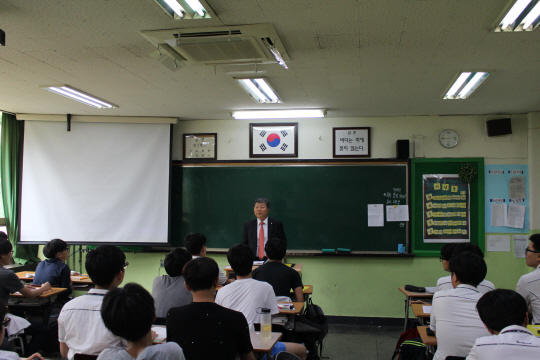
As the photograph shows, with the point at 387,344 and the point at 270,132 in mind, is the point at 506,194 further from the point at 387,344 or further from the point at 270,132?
the point at 270,132

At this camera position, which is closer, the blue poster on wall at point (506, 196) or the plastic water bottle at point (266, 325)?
the plastic water bottle at point (266, 325)

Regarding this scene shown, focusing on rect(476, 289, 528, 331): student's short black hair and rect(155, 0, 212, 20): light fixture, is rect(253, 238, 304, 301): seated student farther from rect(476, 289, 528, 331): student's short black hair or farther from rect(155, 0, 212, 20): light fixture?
rect(155, 0, 212, 20): light fixture

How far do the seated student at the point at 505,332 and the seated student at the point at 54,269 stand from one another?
3882mm

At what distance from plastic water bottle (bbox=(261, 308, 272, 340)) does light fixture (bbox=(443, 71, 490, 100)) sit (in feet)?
9.18

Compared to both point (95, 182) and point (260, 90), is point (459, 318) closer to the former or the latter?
point (260, 90)

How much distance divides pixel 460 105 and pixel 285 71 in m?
2.54

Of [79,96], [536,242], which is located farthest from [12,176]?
[536,242]

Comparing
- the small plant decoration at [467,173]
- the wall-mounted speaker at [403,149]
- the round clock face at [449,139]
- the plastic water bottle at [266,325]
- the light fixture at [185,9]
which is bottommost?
the plastic water bottle at [266,325]

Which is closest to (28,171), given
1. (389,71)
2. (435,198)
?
(389,71)

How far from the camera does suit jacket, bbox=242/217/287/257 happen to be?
5068 millimetres

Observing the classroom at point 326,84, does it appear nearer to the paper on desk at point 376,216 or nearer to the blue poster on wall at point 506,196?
the blue poster on wall at point 506,196

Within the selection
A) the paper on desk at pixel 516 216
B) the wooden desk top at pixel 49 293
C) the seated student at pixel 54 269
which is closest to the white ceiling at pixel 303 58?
the paper on desk at pixel 516 216

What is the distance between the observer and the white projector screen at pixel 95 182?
5.90 m

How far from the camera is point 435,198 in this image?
5605mm
